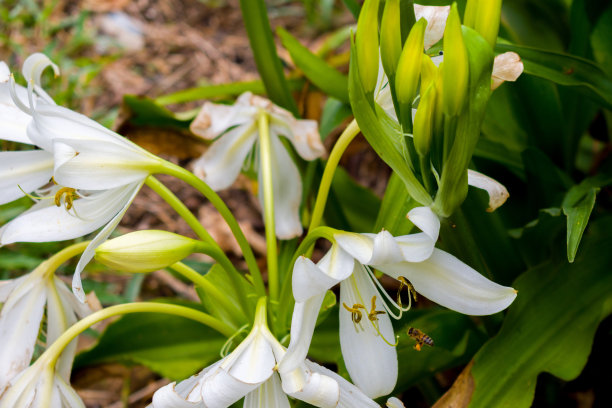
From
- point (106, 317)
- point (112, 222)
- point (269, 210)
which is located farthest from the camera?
point (269, 210)

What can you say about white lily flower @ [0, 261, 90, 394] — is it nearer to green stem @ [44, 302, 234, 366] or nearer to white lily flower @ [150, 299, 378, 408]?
green stem @ [44, 302, 234, 366]

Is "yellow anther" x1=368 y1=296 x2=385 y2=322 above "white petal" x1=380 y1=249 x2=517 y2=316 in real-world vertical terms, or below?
below

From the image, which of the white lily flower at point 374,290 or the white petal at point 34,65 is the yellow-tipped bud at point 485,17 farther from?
the white petal at point 34,65

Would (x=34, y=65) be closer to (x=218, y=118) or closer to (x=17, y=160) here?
(x=17, y=160)

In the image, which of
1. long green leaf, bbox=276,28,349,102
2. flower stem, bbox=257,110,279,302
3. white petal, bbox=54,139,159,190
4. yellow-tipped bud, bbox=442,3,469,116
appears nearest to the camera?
yellow-tipped bud, bbox=442,3,469,116

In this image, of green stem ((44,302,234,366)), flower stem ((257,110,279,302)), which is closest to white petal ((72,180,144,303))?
green stem ((44,302,234,366))

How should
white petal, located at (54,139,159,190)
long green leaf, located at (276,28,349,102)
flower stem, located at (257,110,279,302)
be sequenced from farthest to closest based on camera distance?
long green leaf, located at (276,28,349,102)
flower stem, located at (257,110,279,302)
white petal, located at (54,139,159,190)

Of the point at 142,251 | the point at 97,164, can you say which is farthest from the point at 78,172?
the point at 142,251
